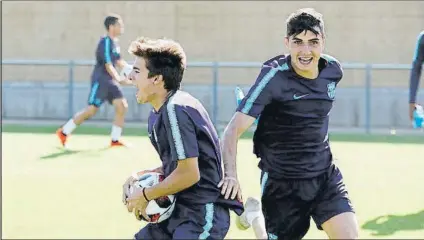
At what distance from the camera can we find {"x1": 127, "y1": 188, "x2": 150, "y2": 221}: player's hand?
5.38 m

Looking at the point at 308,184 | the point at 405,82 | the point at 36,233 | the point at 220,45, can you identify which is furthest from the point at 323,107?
the point at 220,45

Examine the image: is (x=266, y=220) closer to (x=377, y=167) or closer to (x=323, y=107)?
(x=323, y=107)

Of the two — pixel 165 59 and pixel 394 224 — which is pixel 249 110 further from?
pixel 394 224

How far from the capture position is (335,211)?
600cm

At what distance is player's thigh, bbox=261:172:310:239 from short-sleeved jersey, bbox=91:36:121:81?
876 centimetres

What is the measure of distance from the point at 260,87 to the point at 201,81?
49.9 ft

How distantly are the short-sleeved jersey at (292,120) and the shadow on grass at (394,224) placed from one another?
2084 millimetres

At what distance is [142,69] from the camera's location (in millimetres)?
5488

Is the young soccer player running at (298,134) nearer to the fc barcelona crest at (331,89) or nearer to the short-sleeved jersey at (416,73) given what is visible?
the fc barcelona crest at (331,89)

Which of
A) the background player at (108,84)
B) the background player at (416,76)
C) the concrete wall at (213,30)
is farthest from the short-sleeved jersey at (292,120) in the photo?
the concrete wall at (213,30)

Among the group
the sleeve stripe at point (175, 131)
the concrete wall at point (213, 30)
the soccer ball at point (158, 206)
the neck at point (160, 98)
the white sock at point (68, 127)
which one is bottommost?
the soccer ball at point (158, 206)

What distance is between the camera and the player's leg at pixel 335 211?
588cm

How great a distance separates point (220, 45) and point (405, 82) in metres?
4.55

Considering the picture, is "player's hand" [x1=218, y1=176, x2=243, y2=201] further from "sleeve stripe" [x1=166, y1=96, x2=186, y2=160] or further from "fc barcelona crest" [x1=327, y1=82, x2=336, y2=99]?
"fc barcelona crest" [x1=327, y1=82, x2=336, y2=99]
